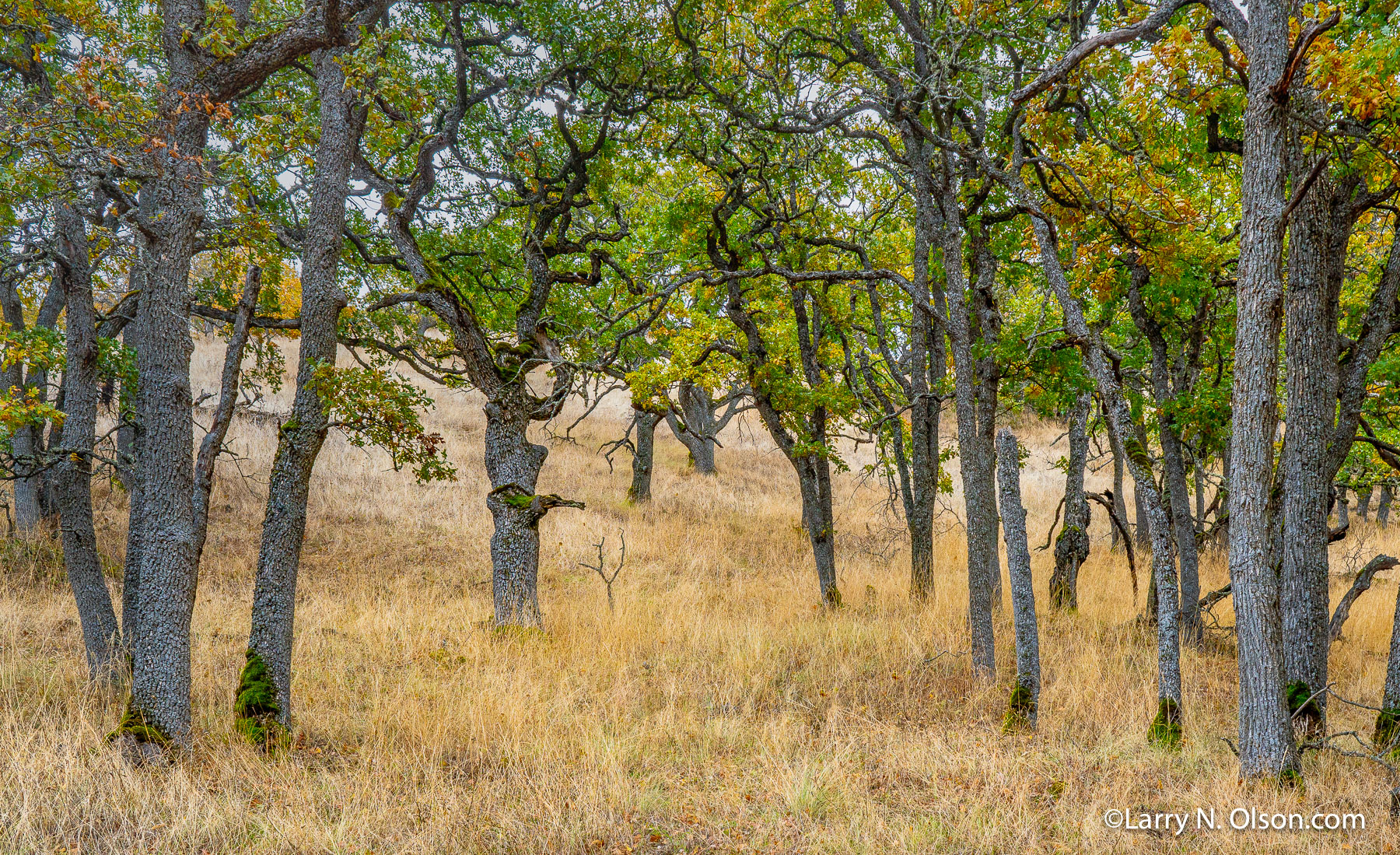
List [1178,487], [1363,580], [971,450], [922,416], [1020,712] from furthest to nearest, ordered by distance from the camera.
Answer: [922,416] < [1178,487] < [971,450] < [1363,580] < [1020,712]

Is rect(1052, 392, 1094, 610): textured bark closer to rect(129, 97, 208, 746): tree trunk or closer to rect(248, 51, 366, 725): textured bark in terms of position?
rect(248, 51, 366, 725): textured bark

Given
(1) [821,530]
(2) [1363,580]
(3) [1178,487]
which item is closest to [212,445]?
(1) [821,530]

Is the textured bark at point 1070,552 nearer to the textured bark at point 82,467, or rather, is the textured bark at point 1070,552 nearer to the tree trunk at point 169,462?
the tree trunk at point 169,462

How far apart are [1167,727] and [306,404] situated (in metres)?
7.64

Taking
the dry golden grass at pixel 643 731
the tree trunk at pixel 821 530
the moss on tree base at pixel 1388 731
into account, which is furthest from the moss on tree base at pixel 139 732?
the moss on tree base at pixel 1388 731

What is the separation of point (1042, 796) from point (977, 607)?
2.61 metres

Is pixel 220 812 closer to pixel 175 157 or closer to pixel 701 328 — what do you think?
pixel 175 157

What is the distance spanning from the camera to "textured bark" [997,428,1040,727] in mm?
6082

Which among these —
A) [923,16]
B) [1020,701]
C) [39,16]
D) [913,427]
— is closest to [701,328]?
[913,427]

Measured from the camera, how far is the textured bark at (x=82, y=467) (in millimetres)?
6730

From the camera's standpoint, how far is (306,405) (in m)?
5.83

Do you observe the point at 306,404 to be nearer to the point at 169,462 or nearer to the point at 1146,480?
the point at 169,462

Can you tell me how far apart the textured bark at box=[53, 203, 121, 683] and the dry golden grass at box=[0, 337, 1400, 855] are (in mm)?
429

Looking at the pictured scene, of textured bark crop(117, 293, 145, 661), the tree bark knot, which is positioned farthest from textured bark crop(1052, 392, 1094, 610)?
textured bark crop(117, 293, 145, 661)
